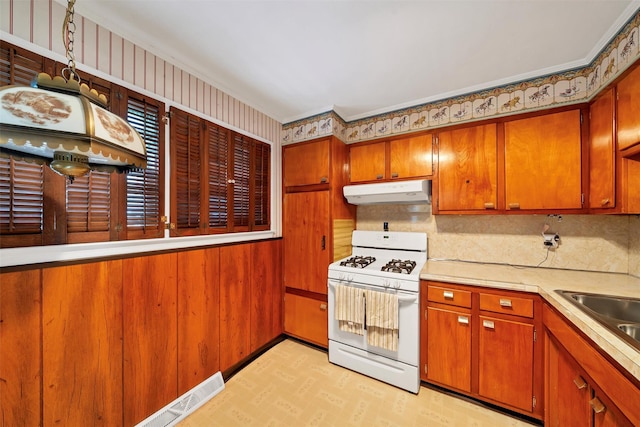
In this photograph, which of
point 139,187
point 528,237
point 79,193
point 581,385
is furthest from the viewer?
point 528,237

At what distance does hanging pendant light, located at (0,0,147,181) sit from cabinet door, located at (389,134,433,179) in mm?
2235

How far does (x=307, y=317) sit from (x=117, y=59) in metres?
2.63

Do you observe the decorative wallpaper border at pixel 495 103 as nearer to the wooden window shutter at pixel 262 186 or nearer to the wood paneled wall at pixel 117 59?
the wooden window shutter at pixel 262 186

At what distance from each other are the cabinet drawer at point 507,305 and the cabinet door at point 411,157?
1192 mm

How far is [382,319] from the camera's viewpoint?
1942 mm

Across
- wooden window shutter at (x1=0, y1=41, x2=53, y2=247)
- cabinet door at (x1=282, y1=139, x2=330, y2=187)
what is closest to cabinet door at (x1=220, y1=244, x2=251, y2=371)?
cabinet door at (x1=282, y1=139, x2=330, y2=187)

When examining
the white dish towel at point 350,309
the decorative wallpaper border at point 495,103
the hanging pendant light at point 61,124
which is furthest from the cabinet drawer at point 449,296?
the hanging pendant light at point 61,124

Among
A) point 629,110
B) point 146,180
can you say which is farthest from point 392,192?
point 146,180

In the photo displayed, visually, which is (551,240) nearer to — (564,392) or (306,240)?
(564,392)

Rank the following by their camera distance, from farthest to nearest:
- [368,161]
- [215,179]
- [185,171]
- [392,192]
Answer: [368,161]
[392,192]
[215,179]
[185,171]

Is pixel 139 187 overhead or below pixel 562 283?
overhead

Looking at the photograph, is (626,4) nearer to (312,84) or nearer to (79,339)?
(312,84)

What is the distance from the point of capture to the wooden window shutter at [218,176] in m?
1.98

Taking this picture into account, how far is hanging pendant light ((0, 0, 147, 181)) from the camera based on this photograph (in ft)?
1.99
